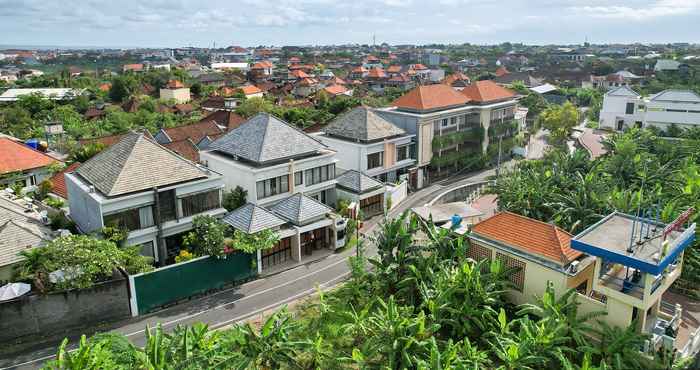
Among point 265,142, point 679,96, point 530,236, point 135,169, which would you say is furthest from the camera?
point 679,96

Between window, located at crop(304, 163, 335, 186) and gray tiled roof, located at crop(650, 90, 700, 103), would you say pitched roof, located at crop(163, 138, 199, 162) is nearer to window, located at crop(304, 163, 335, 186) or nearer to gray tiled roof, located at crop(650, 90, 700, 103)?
window, located at crop(304, 163, 335, 186)

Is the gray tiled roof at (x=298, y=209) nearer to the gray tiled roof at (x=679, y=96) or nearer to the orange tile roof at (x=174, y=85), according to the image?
the gray tiled roof at (x=679, y=96)

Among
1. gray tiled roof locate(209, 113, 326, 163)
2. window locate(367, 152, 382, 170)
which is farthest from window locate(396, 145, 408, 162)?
gray tiled roof locate(209, 113, 326, 163)

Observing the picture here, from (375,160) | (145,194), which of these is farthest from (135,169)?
(375,160)

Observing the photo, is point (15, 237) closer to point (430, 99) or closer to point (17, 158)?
point (17, 158)

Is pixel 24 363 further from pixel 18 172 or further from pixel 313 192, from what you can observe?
pixel 18 172

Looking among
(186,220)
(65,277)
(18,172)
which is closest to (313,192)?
(186,220)

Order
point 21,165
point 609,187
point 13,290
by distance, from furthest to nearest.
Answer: point 21,165
point 609,187
point 13,290
